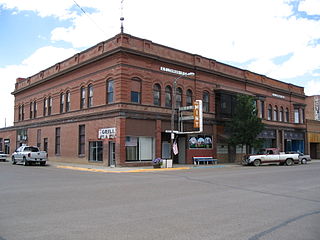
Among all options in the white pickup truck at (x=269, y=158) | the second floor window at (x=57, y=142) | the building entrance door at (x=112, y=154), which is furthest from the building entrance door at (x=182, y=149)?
the second floor window at (x=57, y=142)

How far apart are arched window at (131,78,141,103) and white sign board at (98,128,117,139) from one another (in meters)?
3.09

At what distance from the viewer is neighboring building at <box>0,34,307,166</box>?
2719 cm

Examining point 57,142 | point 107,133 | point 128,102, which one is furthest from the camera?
point 57,142

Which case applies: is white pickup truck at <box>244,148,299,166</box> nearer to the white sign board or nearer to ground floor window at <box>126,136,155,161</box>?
ground floor window at <box>126,136,155,161</box>

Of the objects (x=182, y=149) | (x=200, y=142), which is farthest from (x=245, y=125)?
(x=182, y=149)

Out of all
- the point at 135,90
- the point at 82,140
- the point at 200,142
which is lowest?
the point at 200,142

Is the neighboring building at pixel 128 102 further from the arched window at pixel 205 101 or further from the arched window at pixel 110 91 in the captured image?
the arched window at pixel 205 101

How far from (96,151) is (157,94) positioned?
772 centimetres

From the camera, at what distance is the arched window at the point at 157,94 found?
95.6 ft

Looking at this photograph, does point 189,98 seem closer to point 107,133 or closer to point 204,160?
point 204,160

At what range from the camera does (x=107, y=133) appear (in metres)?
27.6

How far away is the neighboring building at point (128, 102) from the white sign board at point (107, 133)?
0.09m

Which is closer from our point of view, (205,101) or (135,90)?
(135,90)

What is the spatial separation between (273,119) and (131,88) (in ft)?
80.9
